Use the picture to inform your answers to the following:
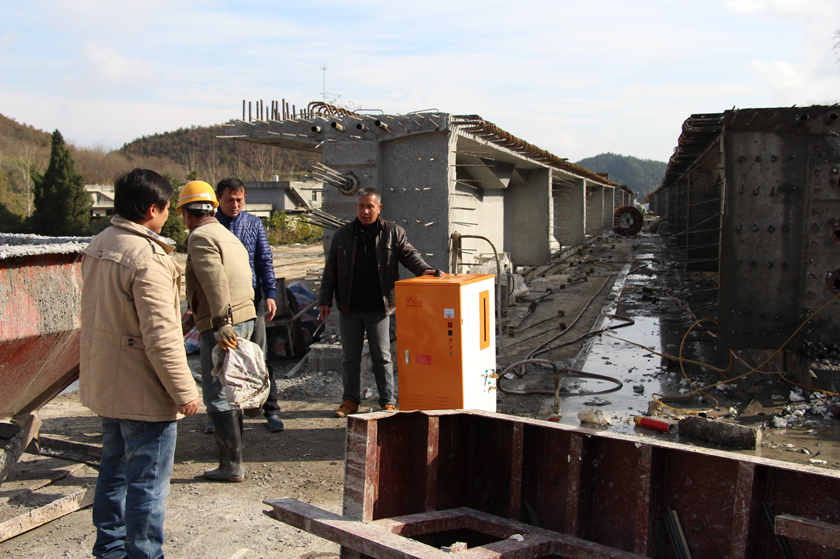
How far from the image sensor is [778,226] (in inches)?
238

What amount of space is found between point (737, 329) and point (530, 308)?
4.16 m

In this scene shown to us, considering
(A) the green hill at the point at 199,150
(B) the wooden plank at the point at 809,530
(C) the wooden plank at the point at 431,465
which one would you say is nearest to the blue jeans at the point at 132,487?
(C) the wooden plank at the point at 431,465

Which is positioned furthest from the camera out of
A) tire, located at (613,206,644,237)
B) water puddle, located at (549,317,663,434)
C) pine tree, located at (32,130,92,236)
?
pine tree, located at (32,130,92,236)

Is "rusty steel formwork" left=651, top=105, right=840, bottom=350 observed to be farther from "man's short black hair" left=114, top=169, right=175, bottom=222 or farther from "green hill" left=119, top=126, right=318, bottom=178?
"green hill" left=119, top=126, right=318, bottom=178

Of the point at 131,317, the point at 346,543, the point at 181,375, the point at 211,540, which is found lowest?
the point at 211,540

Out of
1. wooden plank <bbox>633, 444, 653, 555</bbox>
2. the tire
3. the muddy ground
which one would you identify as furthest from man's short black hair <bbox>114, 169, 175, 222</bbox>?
the tire

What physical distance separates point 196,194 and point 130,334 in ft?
4.71

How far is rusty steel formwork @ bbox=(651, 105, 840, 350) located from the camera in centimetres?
581

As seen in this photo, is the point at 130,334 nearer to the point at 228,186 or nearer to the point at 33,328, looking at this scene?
the point at 33,328

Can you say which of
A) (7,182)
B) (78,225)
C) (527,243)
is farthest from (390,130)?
(7,182)

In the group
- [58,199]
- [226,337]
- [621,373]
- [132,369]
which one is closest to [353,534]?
[132,369]

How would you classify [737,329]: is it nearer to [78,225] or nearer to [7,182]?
[78,225]

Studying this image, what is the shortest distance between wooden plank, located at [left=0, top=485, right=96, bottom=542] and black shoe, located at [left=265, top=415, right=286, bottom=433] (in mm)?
1560

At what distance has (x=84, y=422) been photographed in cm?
515
